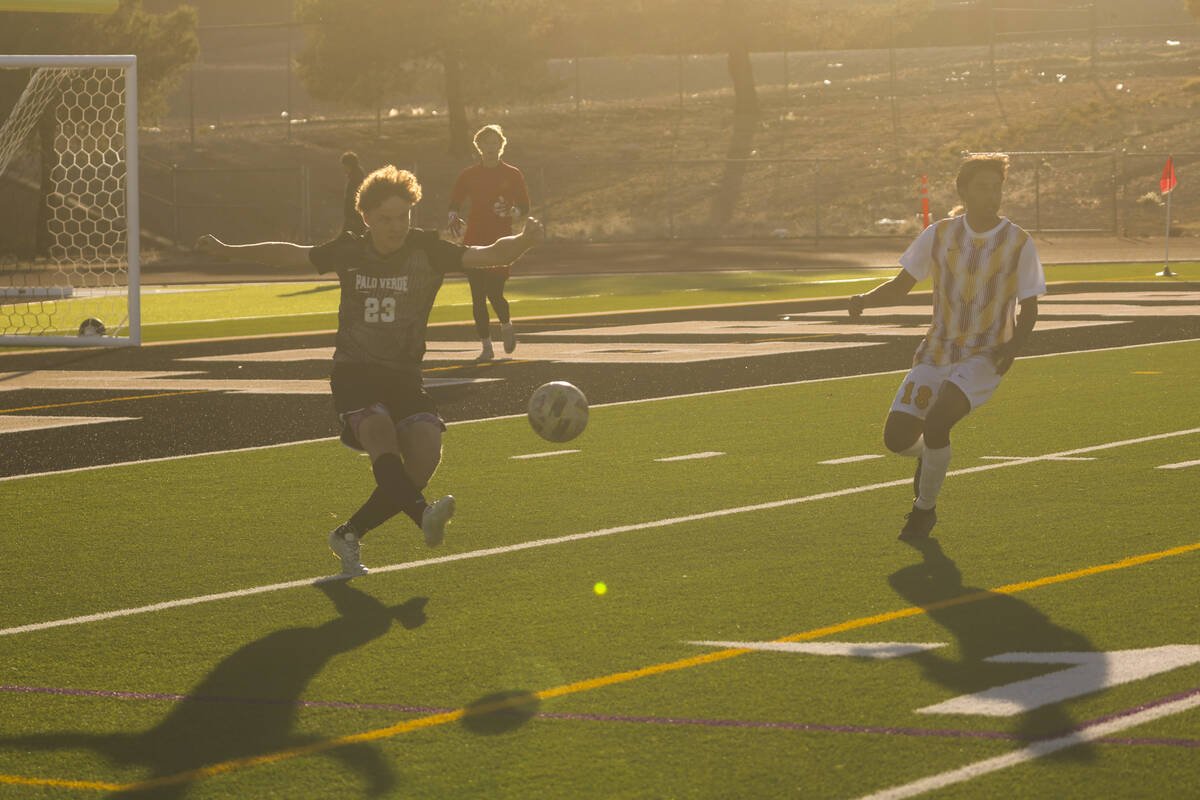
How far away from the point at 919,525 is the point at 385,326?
2.62 m

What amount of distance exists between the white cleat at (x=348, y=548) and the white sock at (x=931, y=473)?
2576mm

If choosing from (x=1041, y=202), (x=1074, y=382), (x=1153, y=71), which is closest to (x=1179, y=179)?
(x=1041, y=202)

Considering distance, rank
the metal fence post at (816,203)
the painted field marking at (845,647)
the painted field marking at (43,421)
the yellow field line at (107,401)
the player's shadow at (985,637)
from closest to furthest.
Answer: the player's shadow at (985,637) < the painted field marking at (845,647) < the painted field marking at (43,421) < the yellow field line at (107,401) < the metal fence post at (816,203)

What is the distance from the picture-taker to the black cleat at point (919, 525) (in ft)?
29.0

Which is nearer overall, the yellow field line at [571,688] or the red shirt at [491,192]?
the yellow field line at [571,688]

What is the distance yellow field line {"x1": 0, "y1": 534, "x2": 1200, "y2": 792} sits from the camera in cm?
528

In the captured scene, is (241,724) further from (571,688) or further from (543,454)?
(543,454)

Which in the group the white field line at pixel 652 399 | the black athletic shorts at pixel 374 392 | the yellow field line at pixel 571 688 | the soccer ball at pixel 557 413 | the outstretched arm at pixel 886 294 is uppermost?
the outstretched arm at pixel 886 294

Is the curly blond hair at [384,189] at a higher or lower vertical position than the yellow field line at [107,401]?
higher

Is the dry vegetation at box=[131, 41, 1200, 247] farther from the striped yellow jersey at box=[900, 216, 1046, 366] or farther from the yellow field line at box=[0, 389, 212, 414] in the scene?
the striped yellow jersey at box=[900, 216, 1046, 366]

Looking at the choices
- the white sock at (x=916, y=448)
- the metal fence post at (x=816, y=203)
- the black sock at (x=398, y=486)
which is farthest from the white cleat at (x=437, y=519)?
the metal fence post at (x=816, y=203)

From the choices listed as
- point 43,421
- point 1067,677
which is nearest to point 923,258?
point 1067,677

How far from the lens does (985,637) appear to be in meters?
6.79

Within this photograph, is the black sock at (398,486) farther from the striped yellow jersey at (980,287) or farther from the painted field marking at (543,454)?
the painted field marking at (543,454)
